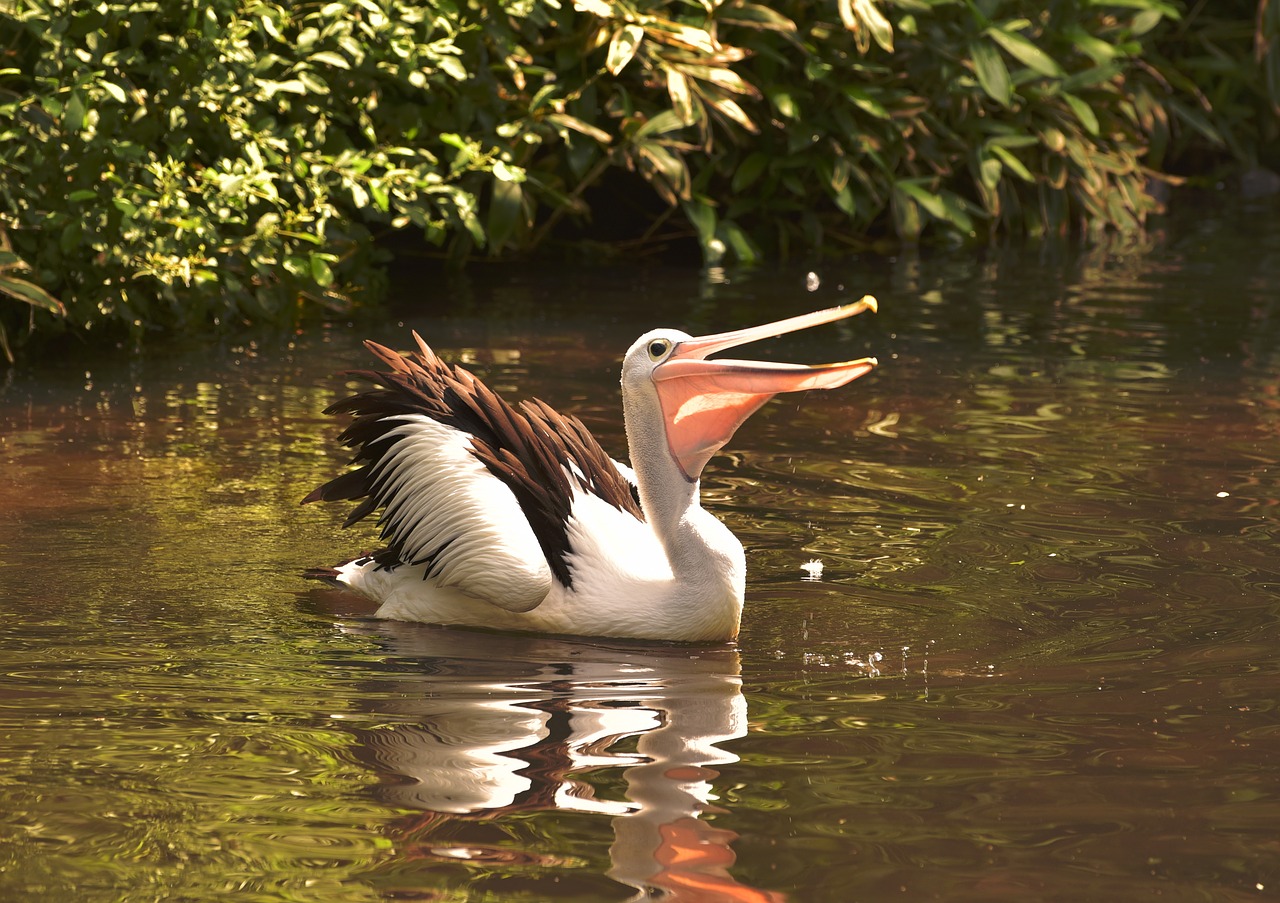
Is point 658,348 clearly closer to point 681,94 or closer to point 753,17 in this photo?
point 681,94

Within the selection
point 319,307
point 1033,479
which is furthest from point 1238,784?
point 319,307

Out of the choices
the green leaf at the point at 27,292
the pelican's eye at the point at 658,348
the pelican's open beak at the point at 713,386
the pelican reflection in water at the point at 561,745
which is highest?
the green leaf at the point at 27,292

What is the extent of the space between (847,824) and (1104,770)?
51 cm

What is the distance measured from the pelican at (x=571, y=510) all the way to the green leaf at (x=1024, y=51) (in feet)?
19.4

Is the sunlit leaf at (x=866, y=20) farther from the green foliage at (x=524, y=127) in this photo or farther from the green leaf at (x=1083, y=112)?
the green leaf at (x=1083, y=112)

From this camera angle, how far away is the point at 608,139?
855 centimetres

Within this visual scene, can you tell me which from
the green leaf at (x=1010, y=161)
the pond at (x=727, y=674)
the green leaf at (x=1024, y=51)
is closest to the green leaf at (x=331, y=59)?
the pond at (x=727, y=674)

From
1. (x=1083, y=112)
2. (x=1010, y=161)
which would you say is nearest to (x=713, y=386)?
(x=1010, y=161)

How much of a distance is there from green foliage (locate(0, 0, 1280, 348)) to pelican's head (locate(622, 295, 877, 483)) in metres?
3.03

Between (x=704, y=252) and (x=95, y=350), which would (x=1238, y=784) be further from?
(x=704, y=252)

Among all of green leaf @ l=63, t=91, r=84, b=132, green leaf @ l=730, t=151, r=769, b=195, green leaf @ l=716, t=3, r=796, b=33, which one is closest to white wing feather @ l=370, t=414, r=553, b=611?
green leaf @ l=63, t=91, r=84, b=132

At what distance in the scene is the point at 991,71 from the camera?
956 centimetres

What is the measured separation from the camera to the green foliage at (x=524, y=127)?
6.87 meters

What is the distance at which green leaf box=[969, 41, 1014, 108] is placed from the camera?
9500 mm
